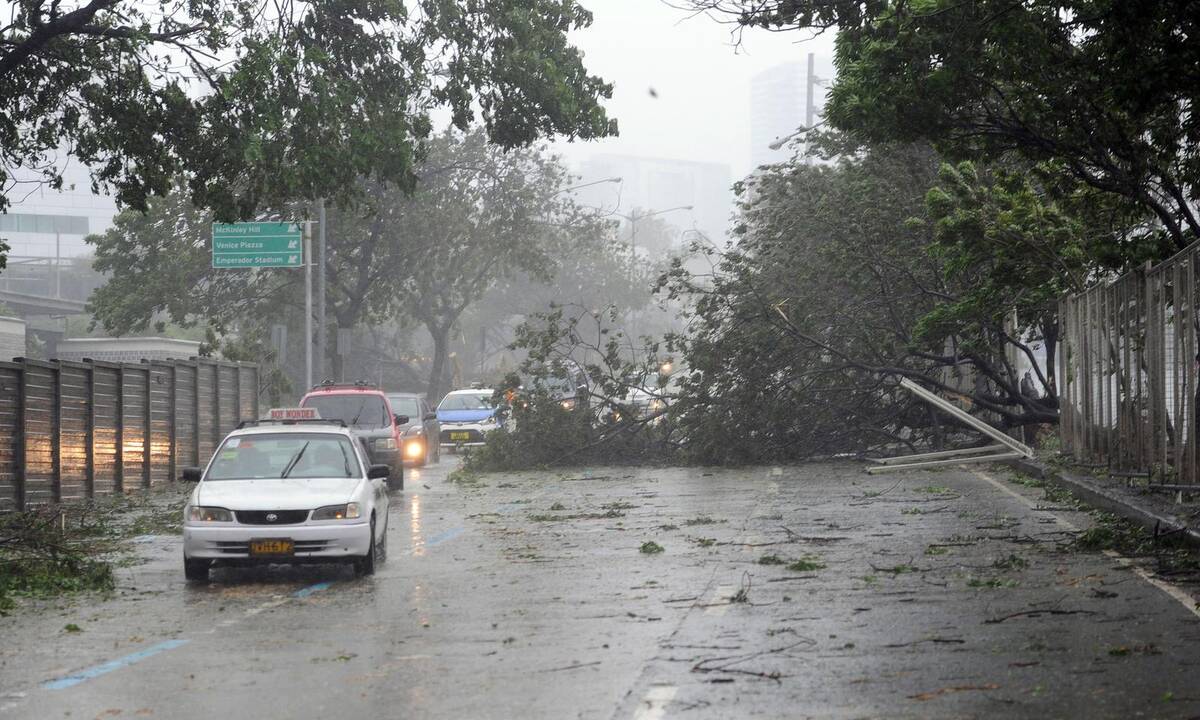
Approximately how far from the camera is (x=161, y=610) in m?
11.9

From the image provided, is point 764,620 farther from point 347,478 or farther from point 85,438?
point 85,438

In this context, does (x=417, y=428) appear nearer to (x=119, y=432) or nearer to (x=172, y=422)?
(x=172, y=422)

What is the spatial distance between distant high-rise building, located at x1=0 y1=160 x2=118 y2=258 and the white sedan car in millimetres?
140107

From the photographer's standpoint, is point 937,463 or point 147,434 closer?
point 147,434

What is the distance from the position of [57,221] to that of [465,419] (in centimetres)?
12282

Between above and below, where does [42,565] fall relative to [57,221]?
below

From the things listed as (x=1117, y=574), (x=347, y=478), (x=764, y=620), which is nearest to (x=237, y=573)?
(x=347, y=478)

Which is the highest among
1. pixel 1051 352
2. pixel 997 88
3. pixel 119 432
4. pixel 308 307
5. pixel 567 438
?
pixel 997 88

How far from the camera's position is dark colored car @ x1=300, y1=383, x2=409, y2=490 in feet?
85.5

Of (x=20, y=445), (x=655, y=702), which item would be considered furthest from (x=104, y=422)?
(x=655, y=702)

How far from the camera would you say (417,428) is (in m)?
32.7

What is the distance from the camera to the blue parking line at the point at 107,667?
8.61 meters

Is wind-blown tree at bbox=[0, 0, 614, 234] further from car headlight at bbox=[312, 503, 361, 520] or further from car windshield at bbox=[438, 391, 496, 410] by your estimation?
car windshield at bbox=[438, 391, 496, 410]

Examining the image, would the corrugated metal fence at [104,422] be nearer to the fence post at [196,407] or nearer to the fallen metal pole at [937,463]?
the fence post at [196,407]
